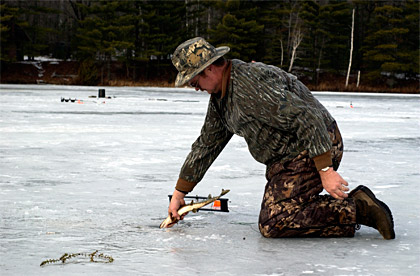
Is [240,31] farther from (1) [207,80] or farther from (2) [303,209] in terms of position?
(1) [207,80]

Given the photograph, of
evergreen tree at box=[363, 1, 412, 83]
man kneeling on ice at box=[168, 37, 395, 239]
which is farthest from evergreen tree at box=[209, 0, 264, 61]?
man kneeling on ice at box=[168, 37, 395, 239]

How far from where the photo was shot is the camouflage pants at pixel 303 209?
4004mm

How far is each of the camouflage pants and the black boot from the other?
0.22ft

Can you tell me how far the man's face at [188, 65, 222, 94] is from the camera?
12.1 ft

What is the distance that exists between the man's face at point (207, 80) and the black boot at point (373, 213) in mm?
1162

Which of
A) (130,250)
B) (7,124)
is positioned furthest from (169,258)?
(7,124)

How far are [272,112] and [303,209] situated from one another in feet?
2.35

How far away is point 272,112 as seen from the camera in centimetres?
367

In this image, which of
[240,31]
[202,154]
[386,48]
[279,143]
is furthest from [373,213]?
[386,48]

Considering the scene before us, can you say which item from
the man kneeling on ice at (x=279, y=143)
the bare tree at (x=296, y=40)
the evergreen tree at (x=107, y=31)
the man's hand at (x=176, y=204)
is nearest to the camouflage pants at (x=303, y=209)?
the man kneeling on ice at (x=279, y=143)

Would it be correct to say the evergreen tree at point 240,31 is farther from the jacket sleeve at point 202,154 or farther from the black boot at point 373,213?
the black boot at point 373,213

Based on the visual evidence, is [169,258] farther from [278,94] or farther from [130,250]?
[278,94]

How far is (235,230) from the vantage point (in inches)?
167

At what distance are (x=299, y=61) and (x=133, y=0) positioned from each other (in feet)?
55.4
